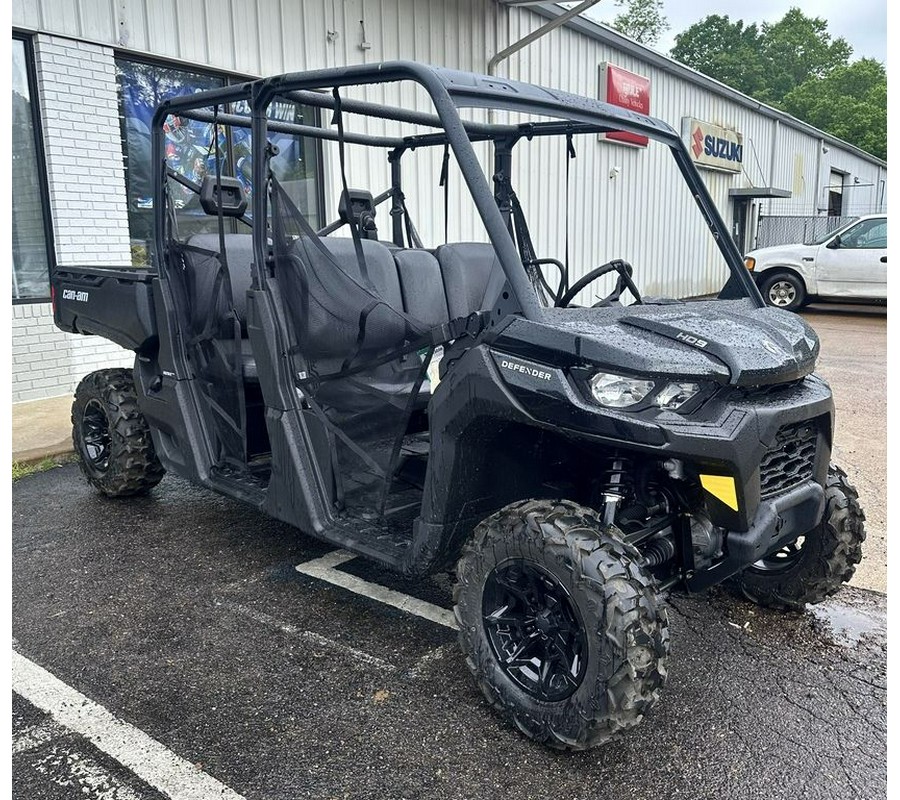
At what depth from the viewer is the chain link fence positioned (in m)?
20.4

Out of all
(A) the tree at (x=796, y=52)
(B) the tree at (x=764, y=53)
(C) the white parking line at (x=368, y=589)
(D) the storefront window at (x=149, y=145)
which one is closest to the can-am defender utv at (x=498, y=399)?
(C) the white parking line at (x=368, y=589)

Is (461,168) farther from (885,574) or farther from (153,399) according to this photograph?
(885,574)

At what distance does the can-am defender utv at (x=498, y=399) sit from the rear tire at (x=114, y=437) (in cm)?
2

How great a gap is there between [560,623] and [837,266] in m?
13.3

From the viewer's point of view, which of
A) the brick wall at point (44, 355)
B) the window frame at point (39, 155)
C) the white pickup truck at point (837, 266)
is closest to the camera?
the window frame at point (39, 155)

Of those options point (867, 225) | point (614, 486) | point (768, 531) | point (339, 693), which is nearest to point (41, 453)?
point (339, 693)

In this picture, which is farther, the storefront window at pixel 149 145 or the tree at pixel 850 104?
the tree at pixel 850 104

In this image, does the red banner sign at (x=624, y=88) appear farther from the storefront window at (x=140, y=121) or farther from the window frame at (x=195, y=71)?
the storefront window at (x=140, y=121)

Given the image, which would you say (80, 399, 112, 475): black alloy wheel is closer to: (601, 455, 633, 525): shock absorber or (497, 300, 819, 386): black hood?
(497, 300, 819, 386): black hood

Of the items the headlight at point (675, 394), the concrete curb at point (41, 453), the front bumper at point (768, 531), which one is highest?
the headlight at point (675, 394)

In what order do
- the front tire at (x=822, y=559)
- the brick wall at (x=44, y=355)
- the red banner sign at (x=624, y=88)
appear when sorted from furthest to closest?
the red banner sign at (x=624, y=88) < the brick wall at (x=44, y=355) < the front tire at (x=822, y=559)

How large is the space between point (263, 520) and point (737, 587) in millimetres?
2463

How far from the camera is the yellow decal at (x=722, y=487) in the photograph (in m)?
2.51

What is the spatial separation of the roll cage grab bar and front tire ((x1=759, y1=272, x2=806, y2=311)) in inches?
452
